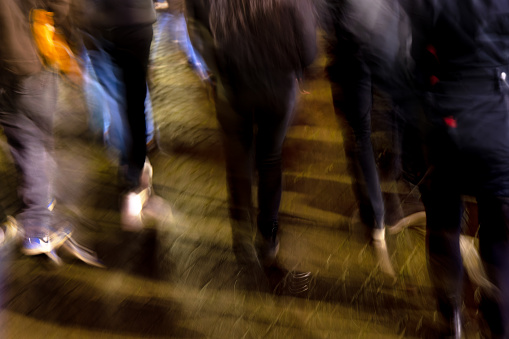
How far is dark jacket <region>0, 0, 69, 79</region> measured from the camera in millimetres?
1960

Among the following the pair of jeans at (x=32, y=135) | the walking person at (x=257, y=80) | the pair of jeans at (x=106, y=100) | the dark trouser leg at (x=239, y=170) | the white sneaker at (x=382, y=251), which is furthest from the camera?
the pair of jeans at (x=106, y=100)

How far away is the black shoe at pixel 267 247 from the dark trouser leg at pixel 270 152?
0.02 m

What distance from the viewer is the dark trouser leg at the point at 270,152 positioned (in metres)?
1.89

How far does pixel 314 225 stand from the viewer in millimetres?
2613

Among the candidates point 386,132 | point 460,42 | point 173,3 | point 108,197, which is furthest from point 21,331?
point 386,132

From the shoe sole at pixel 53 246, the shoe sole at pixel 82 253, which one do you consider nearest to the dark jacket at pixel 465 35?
the shoe sole at pixel 82 253

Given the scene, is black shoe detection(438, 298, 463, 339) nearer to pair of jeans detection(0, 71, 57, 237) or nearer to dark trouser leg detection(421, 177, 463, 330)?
dark trouser leg detection(421, 177, 463, 330)

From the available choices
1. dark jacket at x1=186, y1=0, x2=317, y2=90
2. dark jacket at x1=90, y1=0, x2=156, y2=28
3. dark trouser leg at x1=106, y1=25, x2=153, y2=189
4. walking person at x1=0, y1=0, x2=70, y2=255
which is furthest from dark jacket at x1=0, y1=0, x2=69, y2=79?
dark jacket at x1=186, y1=0, x2=317, y2=90

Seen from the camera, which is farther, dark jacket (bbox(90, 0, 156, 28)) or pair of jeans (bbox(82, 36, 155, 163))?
pair of jeans (bbox(82, 36, 155, 163))

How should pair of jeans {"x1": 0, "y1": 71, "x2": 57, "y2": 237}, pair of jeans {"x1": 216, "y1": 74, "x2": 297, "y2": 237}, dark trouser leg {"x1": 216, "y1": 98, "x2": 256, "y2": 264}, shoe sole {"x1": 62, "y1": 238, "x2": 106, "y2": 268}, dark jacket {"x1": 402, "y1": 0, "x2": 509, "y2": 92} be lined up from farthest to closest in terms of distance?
1. shoe sole {"x1": 62, "y1": 238, "x2": 106, "y2": 268}
2. pair of jeans {"x1": 0, "y1": 71, "x2": 57, "y2": 237}
3. dark trouser leg {"x1": 216, "y1": 98, "x2": 256, "y2": 264}
4. pair of jeans {"x1": 216, "y1": 74, "x2": 297, "y2": 237}
5. dark jacket {"x1": 402, "y1": 0, "x2": 509, "y2": 92}

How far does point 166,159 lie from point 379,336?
1.92 metres

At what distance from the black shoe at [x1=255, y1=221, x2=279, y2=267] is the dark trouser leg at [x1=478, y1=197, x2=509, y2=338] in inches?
38.9

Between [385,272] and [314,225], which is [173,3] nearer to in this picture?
[314,225]

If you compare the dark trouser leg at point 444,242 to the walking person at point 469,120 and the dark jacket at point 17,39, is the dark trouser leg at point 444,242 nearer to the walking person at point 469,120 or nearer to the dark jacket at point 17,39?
the walking person at point 469,120
